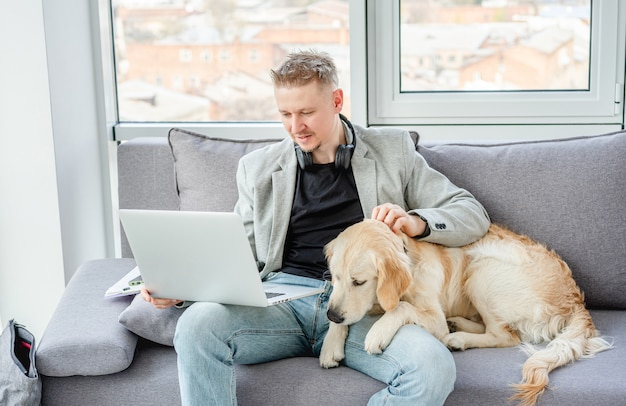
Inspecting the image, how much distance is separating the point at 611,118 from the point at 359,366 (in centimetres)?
175

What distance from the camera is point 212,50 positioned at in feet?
11.3

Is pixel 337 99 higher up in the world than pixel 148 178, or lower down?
higher up

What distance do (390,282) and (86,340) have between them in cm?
89

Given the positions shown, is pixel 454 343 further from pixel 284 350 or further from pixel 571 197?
pixel 571 197

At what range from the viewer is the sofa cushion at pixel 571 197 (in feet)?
8.27

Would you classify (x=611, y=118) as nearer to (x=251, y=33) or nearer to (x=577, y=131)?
(x=577, y=131)

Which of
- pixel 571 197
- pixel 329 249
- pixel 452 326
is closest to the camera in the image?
pixel 329 249

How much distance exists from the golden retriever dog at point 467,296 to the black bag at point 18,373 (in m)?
0.80

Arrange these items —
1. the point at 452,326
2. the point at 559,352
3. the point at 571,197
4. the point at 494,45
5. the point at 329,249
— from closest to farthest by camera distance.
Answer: the point at 559,352, the point at 329,249, the point at 452,326, the point at 571,197, the point at 494,45

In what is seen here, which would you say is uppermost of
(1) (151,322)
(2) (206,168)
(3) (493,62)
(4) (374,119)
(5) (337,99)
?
(3) (493,62)

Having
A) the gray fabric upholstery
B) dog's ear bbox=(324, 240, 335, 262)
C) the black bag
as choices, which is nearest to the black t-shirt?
dog's ear bbox=(324, 240, 335, 262)

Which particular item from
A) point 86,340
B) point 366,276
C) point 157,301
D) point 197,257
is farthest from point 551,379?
point 86,340

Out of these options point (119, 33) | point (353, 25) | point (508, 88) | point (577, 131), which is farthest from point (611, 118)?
point (119, 33)

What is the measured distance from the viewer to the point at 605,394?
1.96 metres
